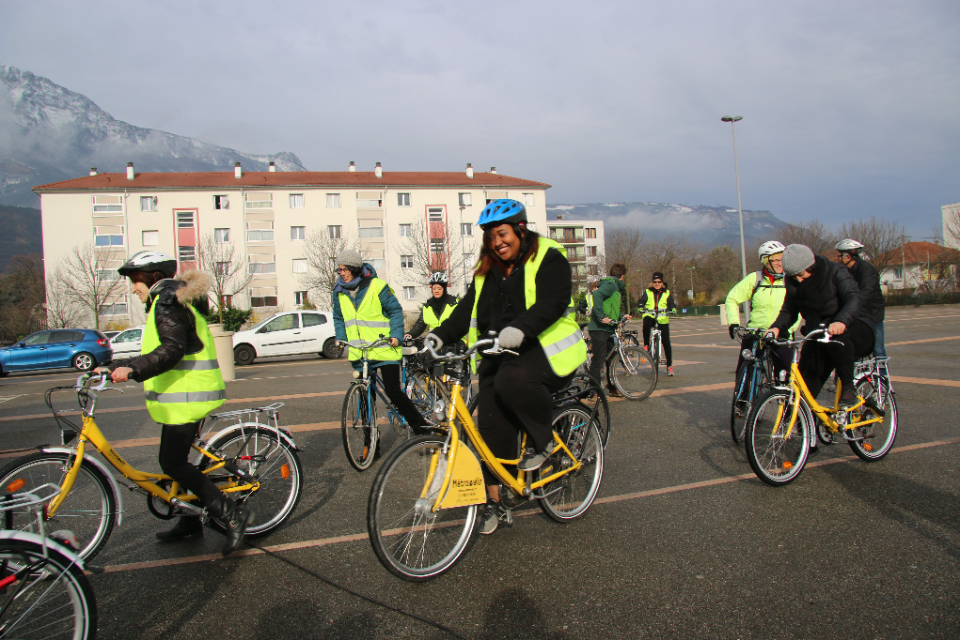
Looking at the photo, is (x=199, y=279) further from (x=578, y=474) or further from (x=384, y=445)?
(x=384, y=445)

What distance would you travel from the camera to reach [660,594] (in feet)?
9.11

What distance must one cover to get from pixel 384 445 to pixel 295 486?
2313 mm

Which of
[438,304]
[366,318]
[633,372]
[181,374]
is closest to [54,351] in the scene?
[438,304]

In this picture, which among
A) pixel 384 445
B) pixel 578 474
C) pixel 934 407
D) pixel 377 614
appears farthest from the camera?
pixel 934 407

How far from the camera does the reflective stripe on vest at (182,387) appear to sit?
3246mm

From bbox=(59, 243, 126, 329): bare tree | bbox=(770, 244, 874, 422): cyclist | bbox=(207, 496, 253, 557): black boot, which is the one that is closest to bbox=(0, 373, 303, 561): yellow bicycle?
bbox=(207, 496, 253, 557): black boot

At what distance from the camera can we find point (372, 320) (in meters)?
Answer: 5.62

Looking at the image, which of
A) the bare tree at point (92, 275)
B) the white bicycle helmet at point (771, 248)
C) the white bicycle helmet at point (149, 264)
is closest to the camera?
the white bicycle helmet at point (149, 264)

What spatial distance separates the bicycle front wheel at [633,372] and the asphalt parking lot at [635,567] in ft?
9.90

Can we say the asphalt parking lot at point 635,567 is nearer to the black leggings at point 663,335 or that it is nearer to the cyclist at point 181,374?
the cyclist at point 181,374

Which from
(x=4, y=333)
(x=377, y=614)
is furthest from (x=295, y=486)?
(x=4, y=333)

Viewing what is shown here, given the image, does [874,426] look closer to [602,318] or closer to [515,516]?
[515,516]

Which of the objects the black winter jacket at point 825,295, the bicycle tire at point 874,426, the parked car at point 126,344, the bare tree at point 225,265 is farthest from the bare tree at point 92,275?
the bicycle tire at point 874,426

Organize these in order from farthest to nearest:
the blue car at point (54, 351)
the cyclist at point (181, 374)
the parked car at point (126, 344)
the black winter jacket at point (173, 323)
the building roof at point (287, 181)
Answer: the building roof at point (287, 181) < the parked car at point (126, 344) < the blue car at point (54, 351) < the cyclist at point (181, 374) < the black winter jacket at point (173, 323)
